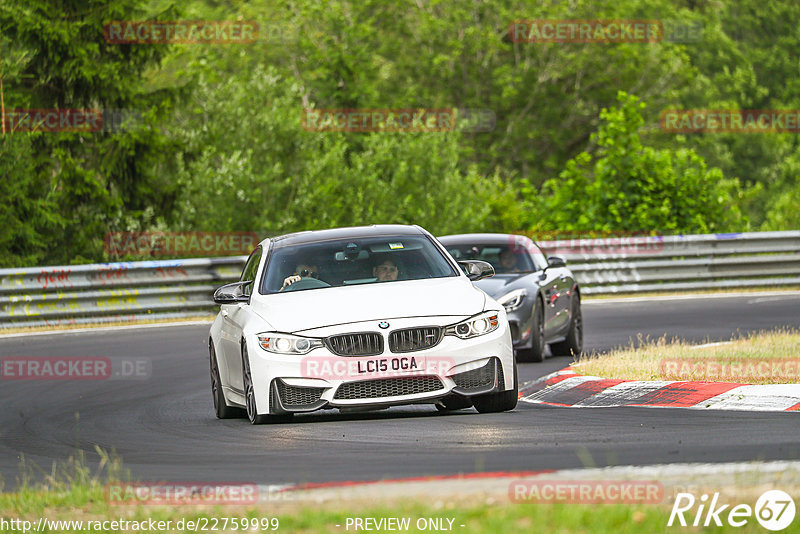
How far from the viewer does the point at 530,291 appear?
15688 mm

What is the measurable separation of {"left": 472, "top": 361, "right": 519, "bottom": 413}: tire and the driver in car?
1.67 metres

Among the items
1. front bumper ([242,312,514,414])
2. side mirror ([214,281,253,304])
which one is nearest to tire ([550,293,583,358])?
side mirror ([214,281,253,304])

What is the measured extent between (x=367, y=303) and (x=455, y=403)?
0.96 m

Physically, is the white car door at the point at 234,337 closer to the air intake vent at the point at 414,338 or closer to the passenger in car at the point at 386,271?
the passenger in car at the point at 386,271

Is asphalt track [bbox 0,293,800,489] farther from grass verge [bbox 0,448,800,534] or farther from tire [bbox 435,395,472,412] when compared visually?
grass verge [bbox 0,448,800,534]

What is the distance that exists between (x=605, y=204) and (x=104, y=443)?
857 inches

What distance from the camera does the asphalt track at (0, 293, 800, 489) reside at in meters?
7.77

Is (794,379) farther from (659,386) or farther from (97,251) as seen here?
(97,251)

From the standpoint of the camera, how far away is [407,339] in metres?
10.0

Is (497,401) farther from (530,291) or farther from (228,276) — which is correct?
(228,276)

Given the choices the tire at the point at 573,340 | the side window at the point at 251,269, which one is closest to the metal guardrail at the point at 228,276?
the tire at the point at 573,340

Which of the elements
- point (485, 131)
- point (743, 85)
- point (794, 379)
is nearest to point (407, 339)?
point (794, 379)

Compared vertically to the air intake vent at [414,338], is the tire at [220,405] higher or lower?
lower

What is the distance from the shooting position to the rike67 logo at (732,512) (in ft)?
17.9
